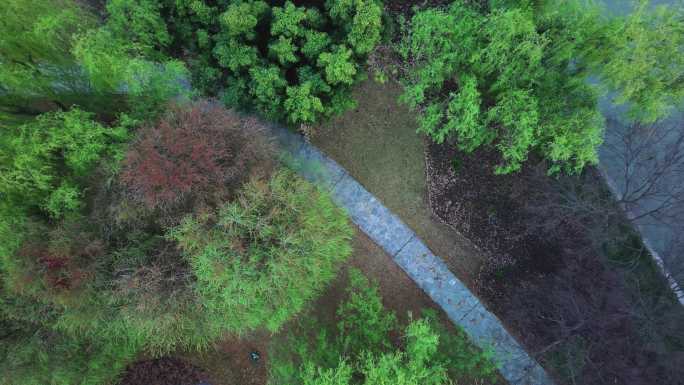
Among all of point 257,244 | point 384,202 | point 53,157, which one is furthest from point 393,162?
point 53,157

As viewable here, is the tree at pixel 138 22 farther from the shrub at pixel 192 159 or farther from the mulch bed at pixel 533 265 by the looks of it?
the mulch bed at pixel 533 265

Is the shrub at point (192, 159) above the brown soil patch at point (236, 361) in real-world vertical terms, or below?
above

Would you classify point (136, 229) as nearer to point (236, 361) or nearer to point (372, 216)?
point (236, 361)

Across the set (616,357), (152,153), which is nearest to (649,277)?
(616,357)

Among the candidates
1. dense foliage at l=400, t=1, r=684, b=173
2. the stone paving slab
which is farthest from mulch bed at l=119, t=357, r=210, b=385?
dense foliage at l=400, t=1, r=684, b=173

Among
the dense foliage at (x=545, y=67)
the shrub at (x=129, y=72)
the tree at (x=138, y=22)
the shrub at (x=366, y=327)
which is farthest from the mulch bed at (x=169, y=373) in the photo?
the dense foliage at (x=545, y=67)
